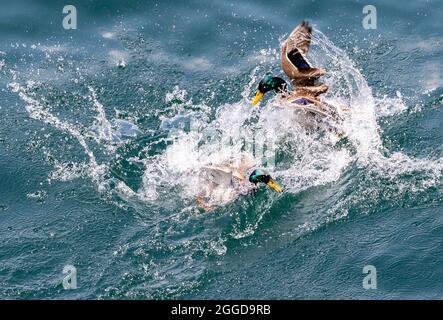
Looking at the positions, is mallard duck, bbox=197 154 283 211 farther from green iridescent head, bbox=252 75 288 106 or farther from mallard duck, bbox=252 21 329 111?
mallard duck, bbox=252 21 329 111

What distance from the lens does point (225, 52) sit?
18.3m

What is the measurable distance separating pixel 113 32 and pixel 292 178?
6.34 m

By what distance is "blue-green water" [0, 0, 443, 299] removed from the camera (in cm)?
1308

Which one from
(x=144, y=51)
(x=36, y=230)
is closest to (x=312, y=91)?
(x=144, y=51)

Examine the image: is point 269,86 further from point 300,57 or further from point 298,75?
point 300,57

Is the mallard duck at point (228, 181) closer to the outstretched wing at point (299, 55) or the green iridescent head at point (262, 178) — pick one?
the green iridescent head at point (262, 178)

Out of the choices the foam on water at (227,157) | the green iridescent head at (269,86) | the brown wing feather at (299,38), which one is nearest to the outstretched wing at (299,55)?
the brown wing feather at (299,38)

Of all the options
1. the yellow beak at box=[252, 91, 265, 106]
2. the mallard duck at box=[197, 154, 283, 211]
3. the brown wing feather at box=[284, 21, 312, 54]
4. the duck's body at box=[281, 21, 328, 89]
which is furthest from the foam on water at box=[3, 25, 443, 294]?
the brown wing feather at box=[284, 21, 312, 54]

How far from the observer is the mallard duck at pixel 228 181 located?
45.6 ft

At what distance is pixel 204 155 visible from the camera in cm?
1514

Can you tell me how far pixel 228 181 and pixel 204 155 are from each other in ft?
4.25

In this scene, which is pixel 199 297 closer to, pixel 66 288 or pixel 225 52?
pixel 66 288

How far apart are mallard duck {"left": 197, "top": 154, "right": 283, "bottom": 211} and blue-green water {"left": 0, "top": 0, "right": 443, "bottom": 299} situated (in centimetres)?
21

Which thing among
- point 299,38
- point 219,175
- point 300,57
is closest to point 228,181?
point 219,175
